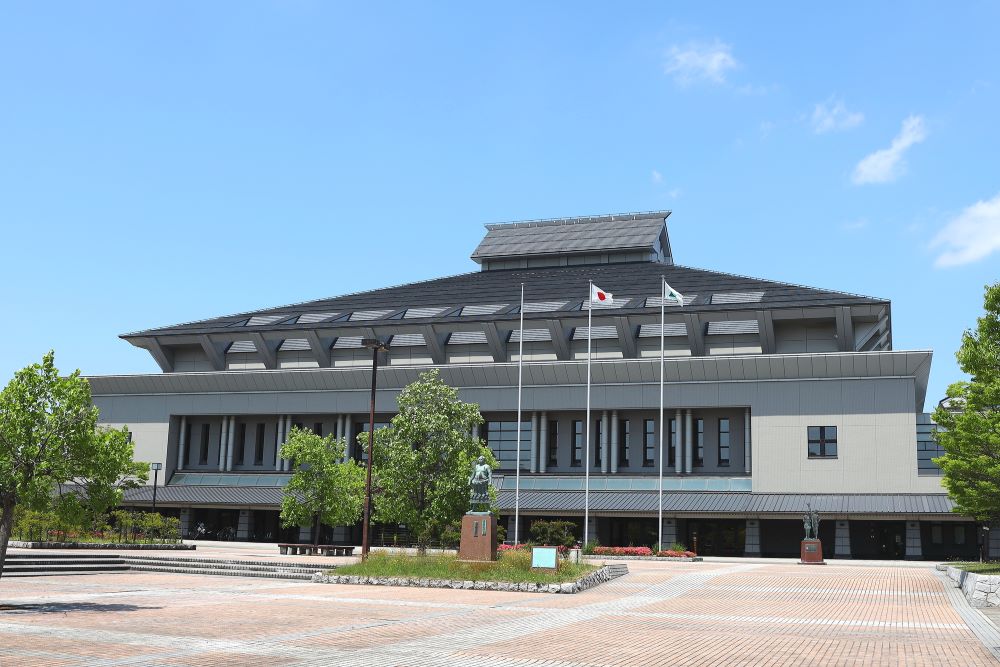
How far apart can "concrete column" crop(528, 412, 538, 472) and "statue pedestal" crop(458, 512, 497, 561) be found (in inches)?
1188

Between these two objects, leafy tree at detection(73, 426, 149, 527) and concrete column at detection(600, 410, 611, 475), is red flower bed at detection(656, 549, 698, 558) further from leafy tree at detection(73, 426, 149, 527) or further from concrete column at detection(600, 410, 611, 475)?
leafy tree at detection(73, 426, 149, 527)

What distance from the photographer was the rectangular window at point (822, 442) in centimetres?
5347

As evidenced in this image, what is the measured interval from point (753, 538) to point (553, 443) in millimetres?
14080

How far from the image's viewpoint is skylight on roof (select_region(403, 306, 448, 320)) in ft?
215

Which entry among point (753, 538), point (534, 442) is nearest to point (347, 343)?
point (534, 442)

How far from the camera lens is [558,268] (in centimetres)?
7469

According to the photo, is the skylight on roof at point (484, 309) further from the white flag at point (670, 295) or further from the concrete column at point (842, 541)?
the concrete column at point (842, 541)

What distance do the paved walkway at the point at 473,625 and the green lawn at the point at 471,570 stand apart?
112 cm

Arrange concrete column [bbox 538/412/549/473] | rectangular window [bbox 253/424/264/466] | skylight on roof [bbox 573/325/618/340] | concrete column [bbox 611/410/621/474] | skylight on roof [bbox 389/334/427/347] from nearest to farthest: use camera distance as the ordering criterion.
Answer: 1. concrete column [bbox 611/410/621/474]
2. concrete column [bbox 538/412/549/473]
3. skylight on roof [bbox 573/325/618/340]
4. skylight on roof [bbox 389/334/427/347]
5. rectangular window [bbox 253/424/264/466]

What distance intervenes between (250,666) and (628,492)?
45.8 m

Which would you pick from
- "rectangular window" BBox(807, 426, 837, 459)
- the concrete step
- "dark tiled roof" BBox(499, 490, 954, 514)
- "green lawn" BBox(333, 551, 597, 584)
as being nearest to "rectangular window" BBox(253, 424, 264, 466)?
"dark tiled roof" BBox(499, 490, 954, 514)

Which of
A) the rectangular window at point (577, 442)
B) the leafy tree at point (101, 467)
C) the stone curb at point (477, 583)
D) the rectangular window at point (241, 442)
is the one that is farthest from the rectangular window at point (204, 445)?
the leafy tree at point (101, 467)

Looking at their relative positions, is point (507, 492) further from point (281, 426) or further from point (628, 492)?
point (281, 426)

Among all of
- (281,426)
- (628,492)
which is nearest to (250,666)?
(628,492)
